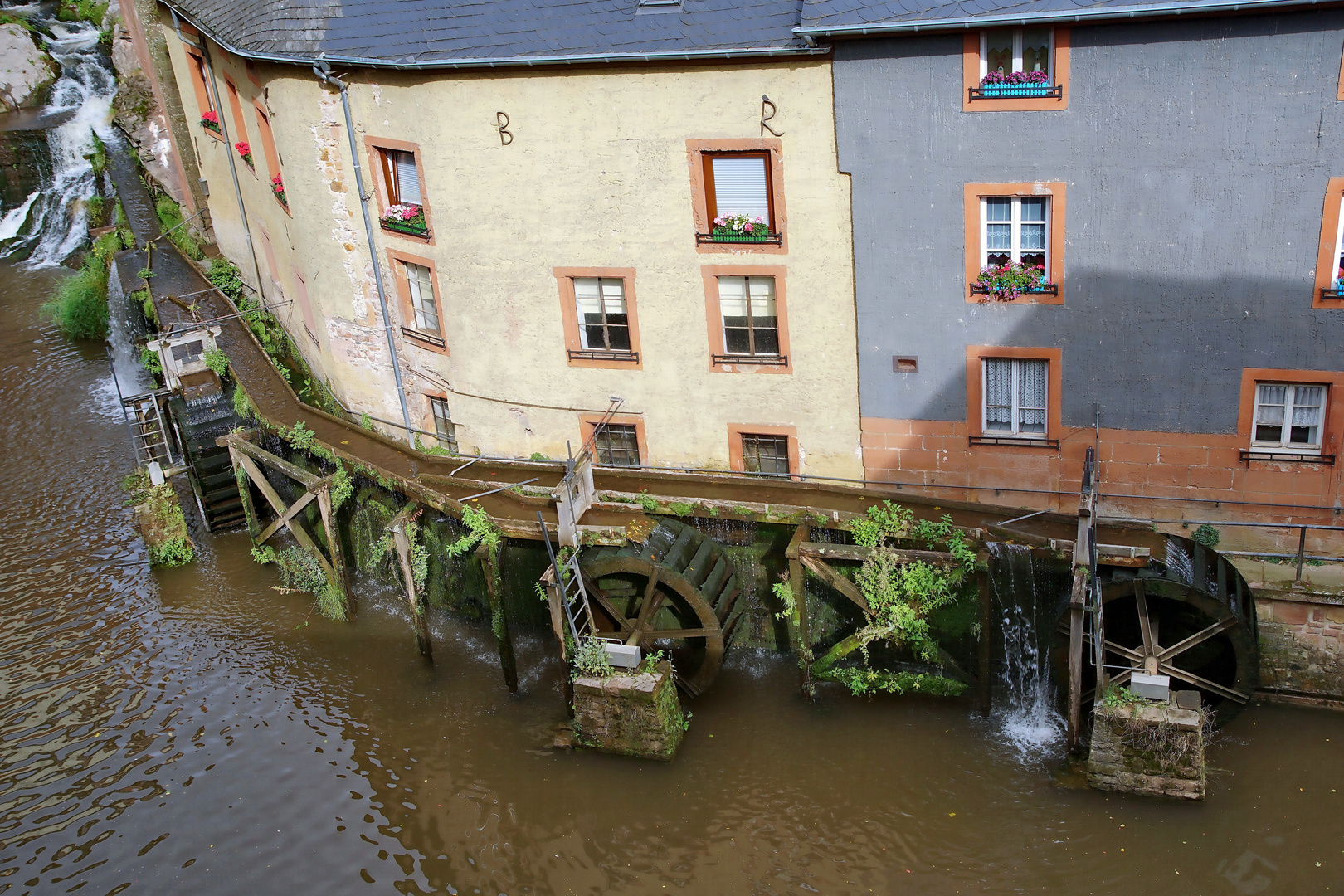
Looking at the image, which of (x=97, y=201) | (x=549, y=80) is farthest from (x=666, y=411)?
(x=97, y=201)

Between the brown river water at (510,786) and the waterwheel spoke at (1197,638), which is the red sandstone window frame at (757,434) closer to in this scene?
the brown river water at (510,786)

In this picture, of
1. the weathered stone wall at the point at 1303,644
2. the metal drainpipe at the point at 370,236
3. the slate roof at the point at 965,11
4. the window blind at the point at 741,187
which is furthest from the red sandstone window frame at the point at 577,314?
the weathered stone wall at the point at 1303,644

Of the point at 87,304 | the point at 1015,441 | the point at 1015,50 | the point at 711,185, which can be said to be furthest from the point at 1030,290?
the point at 87,304

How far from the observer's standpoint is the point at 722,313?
17094 mm

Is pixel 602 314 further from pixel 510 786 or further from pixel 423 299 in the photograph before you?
→ pixel 510 786

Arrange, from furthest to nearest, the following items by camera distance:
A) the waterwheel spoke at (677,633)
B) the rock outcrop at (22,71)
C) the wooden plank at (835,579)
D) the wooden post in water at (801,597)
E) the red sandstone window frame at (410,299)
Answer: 1. the rock outcrop at (22,71)
2. the red sandstone window frame at (410,299)
3. the waterwheel spoke at (677,633)
4. the wooden post in water at (801,597)
5. the wooden plank at (835,579)

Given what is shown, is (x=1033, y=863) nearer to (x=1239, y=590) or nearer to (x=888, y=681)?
(x=888, y=681)

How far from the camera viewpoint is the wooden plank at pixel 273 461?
1934 centimetres

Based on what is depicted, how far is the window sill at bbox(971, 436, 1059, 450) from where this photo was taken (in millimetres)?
15984

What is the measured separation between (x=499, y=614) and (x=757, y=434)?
4.73 m

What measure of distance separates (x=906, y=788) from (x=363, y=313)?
1223 cm

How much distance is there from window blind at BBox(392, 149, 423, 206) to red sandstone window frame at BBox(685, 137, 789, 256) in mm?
4749

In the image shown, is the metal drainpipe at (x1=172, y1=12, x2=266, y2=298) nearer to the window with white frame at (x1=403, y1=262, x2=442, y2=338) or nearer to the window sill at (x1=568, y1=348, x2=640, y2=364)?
the window with white frame at (x1=403, y1=262, x2=442, y2=338)

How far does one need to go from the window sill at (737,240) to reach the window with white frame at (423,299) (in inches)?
197
